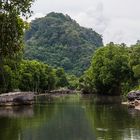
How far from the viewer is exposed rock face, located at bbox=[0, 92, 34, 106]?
→ 271 ft

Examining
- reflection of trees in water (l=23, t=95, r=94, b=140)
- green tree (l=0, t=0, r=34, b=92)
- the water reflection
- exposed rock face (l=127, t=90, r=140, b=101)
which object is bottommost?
reflection of trees in water (l=23, t=95, r=94, b=140)

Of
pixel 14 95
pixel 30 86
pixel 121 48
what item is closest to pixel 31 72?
pixel 30 86

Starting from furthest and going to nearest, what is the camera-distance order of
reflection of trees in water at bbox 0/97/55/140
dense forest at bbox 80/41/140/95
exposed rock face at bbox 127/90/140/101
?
1. dense forest at bbox 80/41/140/95
2. exposed rock face at bbox 127/90/140/101
3. reflection of trees in water at bbox 0/97/55/140

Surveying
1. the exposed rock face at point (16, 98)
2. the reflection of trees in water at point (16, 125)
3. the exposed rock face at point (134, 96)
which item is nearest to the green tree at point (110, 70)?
the exposed rock face at point (134, 96)

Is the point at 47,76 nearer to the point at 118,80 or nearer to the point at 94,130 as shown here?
the point at 118,80

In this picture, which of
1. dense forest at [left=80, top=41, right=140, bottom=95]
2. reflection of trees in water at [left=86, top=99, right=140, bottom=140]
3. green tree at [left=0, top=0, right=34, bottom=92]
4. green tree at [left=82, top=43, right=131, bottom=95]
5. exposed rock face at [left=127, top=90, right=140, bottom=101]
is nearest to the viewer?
green tree at [left=0, top=0, right=34, bottom=92]

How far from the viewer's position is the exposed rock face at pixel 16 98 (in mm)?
82562

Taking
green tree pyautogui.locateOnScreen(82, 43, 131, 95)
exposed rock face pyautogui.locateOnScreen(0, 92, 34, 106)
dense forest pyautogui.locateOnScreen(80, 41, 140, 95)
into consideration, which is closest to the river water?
exposed rock face pyautogui.locateOnScreen(0, 92, 34, 106)

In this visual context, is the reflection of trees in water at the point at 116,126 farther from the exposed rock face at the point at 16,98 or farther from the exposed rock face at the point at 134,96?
the exposed rock face at the point at 16,98

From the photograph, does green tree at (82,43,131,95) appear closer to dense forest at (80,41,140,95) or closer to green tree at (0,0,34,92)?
dense forest at (80,41,140,95)

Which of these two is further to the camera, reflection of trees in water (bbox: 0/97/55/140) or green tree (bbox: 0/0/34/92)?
reflection of trees in water (bbox: 0/97/55/140)

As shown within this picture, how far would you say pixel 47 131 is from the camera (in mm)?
44125

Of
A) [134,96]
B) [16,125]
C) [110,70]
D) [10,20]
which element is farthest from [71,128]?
[110,70]

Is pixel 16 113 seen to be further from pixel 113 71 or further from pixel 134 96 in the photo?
pixel 113 71
